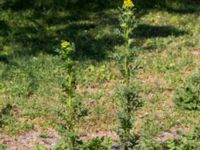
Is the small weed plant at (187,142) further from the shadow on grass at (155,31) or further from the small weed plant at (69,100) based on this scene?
the shadow on grass at (155,31)

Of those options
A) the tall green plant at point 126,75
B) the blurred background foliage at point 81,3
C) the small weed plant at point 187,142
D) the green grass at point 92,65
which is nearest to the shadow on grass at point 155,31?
the green grass at point 92,65

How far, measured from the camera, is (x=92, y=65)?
12.1 metres


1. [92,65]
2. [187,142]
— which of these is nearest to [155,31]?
[92,65]

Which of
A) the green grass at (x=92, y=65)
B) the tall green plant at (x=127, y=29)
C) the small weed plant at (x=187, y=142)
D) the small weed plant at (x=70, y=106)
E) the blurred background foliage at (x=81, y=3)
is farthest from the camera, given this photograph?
the blurred background foliage at (x=81, y=3)

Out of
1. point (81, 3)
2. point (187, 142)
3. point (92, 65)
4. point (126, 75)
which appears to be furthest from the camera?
point (81, 3)

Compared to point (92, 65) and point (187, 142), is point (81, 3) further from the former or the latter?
point (187, 142)

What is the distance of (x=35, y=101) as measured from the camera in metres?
10.3

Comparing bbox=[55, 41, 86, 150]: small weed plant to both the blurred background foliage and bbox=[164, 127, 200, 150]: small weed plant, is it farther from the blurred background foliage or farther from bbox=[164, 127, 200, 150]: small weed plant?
the blurred background foliage

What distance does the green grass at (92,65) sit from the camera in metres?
9.60

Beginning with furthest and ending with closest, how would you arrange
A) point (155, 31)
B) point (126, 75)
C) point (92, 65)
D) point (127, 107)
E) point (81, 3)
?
point (81, 3) < point (155, 31) < point (92, 65) < point (127, 107) < point (126, 75)

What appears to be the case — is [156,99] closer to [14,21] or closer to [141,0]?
[14,21]

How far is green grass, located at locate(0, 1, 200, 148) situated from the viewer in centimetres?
960

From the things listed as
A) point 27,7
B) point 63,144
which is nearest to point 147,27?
point 27,7

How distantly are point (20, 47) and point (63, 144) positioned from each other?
6086mm
